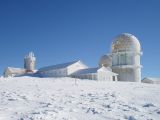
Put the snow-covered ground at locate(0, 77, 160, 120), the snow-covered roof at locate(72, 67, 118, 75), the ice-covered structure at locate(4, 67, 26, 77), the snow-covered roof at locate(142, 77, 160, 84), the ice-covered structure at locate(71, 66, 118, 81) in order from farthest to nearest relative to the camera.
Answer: the snow-covered roof at locate(142, 77, 160, 84) < the ice-covered structure at locate(4, 67, 26, 77) < the snow-covered roof at locate(72, 67, 118, 75) < the ice-covered structure at locate(71, 66, 118, 81) < the snow-covered ground at locate(0, 77, 160, 120)

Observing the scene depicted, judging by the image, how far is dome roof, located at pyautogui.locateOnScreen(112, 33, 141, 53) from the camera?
5166 cm

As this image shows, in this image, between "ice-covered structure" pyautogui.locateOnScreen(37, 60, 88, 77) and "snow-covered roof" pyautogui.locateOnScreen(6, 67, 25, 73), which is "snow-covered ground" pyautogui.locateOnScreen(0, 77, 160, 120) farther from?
"snow-covered roof" pyautogui.locateOnScreen(6, 67, 25, 73)

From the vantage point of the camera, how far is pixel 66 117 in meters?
12.1

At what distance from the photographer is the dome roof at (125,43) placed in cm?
5166

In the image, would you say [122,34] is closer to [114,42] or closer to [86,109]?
[114,42]

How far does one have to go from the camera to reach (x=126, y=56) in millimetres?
51750

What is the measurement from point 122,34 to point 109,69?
660cm

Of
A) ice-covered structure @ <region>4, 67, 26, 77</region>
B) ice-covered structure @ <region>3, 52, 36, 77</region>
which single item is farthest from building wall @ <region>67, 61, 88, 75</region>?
ice-covered structure @ <region>4, 67, 26, 77</region>

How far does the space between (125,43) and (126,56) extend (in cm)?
218

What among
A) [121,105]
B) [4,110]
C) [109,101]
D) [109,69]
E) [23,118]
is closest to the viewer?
[23,118]

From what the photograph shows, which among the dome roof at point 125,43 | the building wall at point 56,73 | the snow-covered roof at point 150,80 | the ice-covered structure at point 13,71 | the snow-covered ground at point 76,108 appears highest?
the dome roof at point 125,43

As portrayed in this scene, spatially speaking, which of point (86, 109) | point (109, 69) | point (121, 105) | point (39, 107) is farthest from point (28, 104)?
point (109, 69)

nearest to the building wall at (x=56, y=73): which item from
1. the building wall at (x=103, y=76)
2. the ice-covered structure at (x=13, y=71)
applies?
the building wall at (x=103, y=76)

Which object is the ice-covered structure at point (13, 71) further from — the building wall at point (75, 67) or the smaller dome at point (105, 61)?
the smaller dome at point (105, 61)
